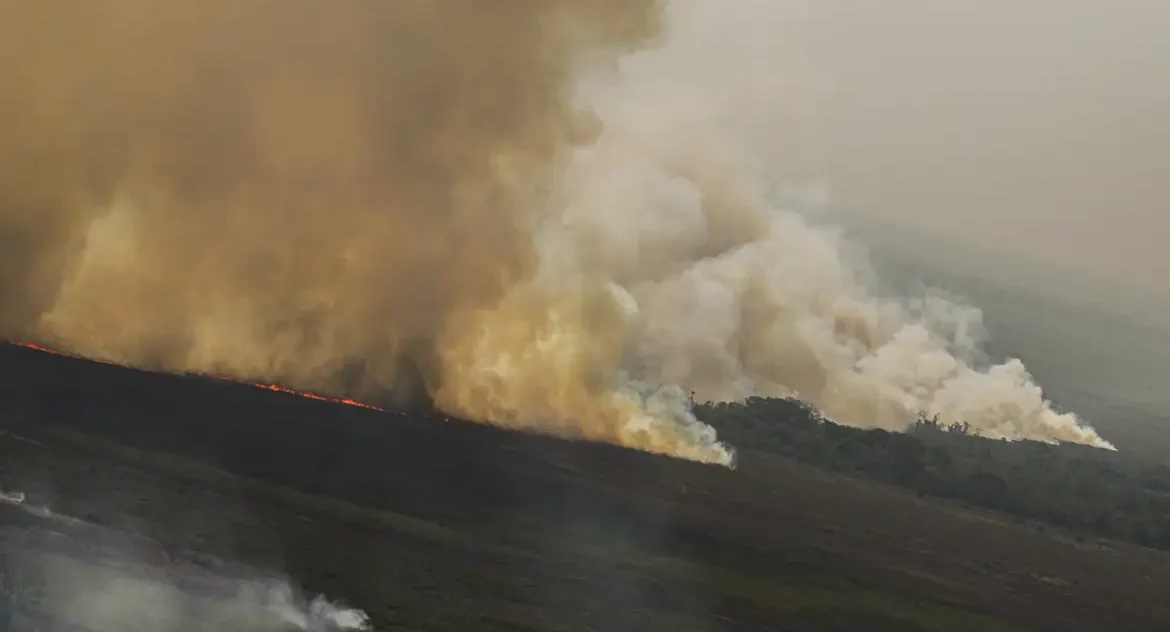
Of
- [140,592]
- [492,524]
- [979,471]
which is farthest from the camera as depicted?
[979,471]

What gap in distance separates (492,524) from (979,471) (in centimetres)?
4329

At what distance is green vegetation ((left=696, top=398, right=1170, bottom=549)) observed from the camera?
225 ft

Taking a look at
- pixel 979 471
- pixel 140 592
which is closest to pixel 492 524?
pixel 140 592

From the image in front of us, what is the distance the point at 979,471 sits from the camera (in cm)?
7181

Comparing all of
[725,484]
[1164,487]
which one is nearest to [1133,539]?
[1164,487]

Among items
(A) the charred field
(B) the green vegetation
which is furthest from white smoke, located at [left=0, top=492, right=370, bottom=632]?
(B) the green vegetation

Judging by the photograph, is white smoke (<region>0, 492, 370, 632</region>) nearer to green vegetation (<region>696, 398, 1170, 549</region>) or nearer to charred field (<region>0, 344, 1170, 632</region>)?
charred field (<region>0, 344, 1170, 632</region>)

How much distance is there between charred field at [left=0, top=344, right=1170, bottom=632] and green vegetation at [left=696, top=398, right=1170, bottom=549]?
14.4ft

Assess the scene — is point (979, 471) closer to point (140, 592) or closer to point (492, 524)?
point (492, 524)

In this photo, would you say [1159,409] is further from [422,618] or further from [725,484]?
[422,618]

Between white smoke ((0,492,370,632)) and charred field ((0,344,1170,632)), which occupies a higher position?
charred field ((0,344,1170,632))

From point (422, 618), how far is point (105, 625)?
27.8ft

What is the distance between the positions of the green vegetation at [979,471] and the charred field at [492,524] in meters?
4.40

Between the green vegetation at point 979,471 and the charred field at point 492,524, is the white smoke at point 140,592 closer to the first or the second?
the charred field at point 492,524
